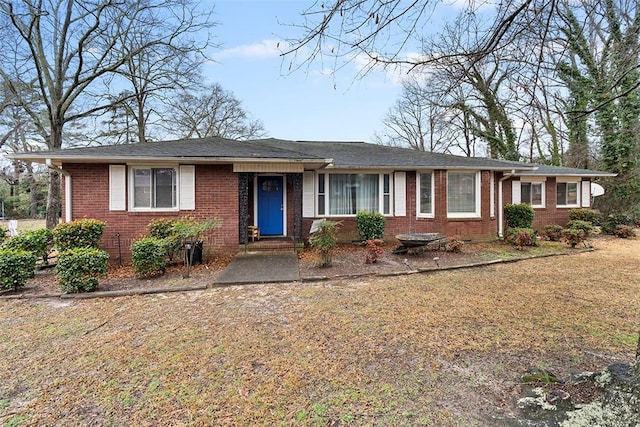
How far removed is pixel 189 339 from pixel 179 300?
185 centimetres

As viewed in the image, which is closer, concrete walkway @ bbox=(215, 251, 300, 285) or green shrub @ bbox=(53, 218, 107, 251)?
concrete walkway @ bbox=(215, 251, 300, 285)

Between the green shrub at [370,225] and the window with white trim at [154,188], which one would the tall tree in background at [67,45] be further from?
the green shrub at [370,225]

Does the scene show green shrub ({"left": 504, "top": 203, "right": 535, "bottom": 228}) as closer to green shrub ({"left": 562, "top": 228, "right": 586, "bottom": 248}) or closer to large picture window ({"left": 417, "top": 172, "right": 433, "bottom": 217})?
green shrub ({"left": 562, "top": 228, "right": 586, "bottom": 248})

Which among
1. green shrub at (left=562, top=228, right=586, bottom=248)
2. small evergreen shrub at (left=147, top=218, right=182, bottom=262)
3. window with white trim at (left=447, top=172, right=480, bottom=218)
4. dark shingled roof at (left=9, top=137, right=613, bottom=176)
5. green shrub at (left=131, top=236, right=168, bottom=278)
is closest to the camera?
green shrub at (left=131, top=236, right=168, bottom=278)

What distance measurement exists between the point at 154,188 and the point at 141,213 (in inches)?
32.1

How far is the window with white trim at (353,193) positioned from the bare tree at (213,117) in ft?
54.1

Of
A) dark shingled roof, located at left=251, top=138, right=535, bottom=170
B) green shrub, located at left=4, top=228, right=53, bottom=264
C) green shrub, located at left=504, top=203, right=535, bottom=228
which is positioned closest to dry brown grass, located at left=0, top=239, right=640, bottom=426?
green shrub, located at left=4, top=228, right=53, bottom=264

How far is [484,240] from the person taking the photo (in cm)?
1155

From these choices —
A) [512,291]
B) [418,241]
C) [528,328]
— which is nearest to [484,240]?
[418,241]

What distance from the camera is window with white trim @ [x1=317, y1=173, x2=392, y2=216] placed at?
35.8 ft

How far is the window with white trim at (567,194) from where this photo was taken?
14.6 meters

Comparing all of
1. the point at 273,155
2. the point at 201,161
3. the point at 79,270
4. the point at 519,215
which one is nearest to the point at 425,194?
the point at 519,215

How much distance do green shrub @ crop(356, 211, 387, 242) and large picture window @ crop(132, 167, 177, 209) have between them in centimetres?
Answer: 591

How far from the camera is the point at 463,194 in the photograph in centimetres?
1137
